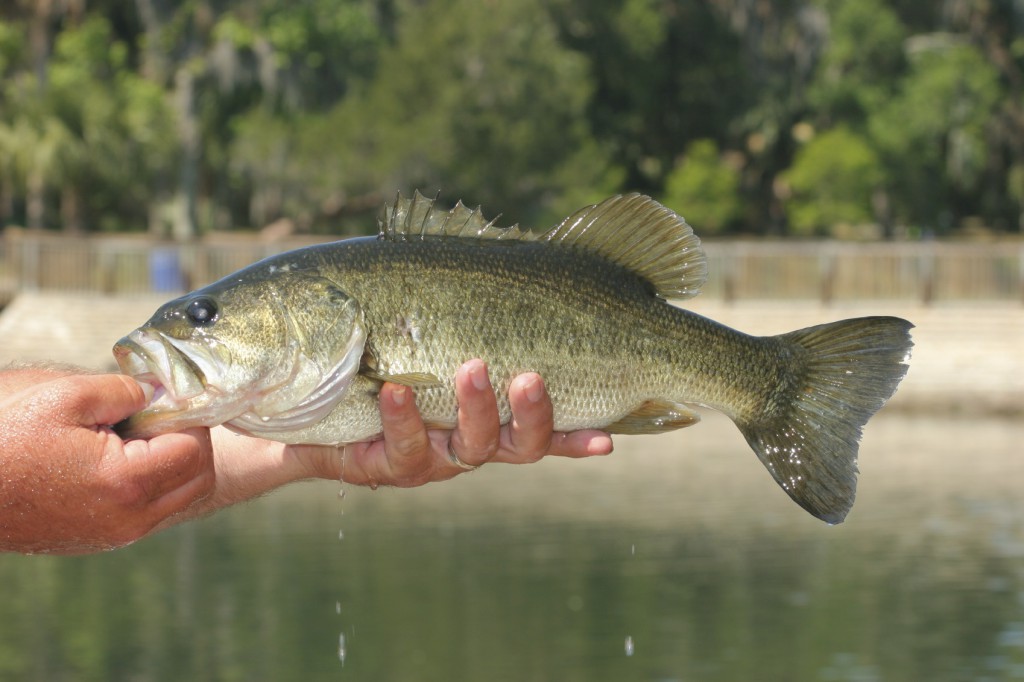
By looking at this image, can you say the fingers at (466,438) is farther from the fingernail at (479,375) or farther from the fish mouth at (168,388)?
the fish mouth at (168,388)

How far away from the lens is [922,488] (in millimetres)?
21156

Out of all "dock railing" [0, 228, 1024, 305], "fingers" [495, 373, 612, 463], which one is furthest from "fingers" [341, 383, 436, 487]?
"dock railing" [0, 228, 1024, 305]

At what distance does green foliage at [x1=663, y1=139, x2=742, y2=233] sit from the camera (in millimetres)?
51906

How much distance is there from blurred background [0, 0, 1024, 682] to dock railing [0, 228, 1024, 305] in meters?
0.07

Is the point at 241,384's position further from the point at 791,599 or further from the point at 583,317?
the point at 791,599

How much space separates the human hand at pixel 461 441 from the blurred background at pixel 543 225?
0.63m

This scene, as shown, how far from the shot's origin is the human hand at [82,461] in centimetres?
407

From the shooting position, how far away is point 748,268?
31781 mm

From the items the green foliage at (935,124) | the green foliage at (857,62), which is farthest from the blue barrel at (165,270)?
the green foliage at (857,62)

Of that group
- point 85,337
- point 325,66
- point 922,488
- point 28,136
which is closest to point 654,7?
point 325,66

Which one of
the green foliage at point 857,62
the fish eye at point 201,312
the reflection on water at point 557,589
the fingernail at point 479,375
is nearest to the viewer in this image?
the fish eye at point 201,312

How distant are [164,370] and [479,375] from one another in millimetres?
827

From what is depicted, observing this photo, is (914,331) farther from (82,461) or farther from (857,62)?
(857,62)

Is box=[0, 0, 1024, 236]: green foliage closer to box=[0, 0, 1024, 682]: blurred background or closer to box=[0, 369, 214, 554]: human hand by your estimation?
box=[0, 0, 1024, 682]: blurred background
